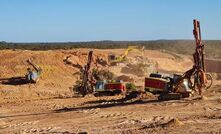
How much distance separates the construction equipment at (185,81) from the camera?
2360 cm

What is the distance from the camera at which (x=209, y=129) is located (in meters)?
14.8

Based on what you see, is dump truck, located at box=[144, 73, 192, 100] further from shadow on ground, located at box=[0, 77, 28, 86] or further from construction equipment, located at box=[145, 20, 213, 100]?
shadow on ground, located at box=[0, 77, 28, 86]

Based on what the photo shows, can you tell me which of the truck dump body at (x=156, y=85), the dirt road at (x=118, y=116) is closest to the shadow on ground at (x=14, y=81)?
the dirt road at (x=118, y=116)

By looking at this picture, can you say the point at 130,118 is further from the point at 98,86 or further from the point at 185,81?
the point at 98,86

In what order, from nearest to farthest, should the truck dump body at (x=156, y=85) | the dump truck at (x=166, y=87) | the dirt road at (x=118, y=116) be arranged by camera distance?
1. the dirt road at (x=118, y=116)
2. the dump truck at (x=166, y=87)
3. the truck dump body at (x=156, y=85)

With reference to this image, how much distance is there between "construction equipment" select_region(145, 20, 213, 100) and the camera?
23.6 metres

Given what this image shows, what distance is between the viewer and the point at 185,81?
24781 mm

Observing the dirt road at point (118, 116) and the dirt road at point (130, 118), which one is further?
the dirt road at point (118, 116)

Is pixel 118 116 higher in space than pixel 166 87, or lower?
A: lower

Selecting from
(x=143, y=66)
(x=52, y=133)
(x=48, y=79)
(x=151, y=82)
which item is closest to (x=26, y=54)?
(x=48, y=79)

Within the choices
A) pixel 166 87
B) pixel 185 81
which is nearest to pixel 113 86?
pixel 166 87

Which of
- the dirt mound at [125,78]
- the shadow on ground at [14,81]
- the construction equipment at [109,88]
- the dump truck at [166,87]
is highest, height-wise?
the dump truck at [166,87]

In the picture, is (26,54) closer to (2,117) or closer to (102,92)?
(102,92)

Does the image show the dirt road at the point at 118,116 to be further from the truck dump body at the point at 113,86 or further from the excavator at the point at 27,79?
the excavator at the point at 27,79
